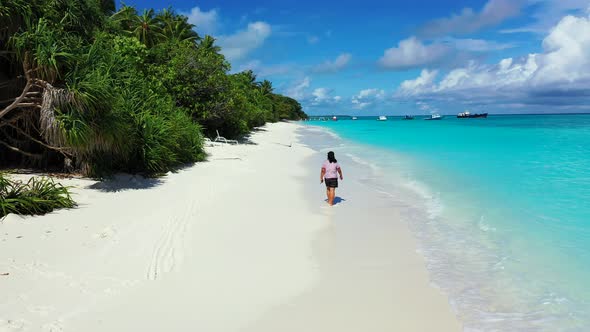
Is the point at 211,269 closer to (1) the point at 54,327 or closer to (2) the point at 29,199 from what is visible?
(1) the point at 54,327

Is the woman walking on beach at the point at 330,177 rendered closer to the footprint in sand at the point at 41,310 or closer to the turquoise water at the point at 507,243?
the turquoise water at the point at 507,243

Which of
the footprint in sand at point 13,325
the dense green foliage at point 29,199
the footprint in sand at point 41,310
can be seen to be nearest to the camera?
the footprint in sand at point 13,325

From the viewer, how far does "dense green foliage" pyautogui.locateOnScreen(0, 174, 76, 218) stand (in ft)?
21.8

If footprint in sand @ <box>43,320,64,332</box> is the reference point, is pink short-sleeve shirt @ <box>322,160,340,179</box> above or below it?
above

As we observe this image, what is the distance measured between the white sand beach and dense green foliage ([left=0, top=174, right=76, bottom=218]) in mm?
251

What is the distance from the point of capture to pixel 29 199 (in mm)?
6949

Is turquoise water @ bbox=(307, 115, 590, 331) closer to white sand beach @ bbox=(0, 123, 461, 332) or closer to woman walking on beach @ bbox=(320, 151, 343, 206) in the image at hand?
white sand beach @ bbox=(0, 123, 461, 332)

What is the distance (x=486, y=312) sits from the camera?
14.8ft

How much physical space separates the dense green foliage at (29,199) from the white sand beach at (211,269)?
251mm

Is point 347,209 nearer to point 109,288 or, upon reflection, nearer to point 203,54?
point 109,288

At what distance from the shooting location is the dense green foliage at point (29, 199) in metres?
6.65

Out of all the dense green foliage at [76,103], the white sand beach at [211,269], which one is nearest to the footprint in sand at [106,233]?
the white sand beach at [211,269]

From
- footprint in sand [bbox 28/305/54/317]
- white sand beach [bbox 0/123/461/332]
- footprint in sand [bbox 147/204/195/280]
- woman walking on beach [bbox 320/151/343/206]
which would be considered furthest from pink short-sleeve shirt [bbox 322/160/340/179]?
footprint in sand [bbox 28/305/54/317]

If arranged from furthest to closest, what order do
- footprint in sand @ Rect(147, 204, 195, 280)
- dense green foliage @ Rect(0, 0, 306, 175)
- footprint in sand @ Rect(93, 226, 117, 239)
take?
dense green foliage @ Rect(0, 0, 306, 175), footprint in sand @ Rect(93, 226, 117, 239), footprint in sand @ Rect(147, 204, 195, 280)
